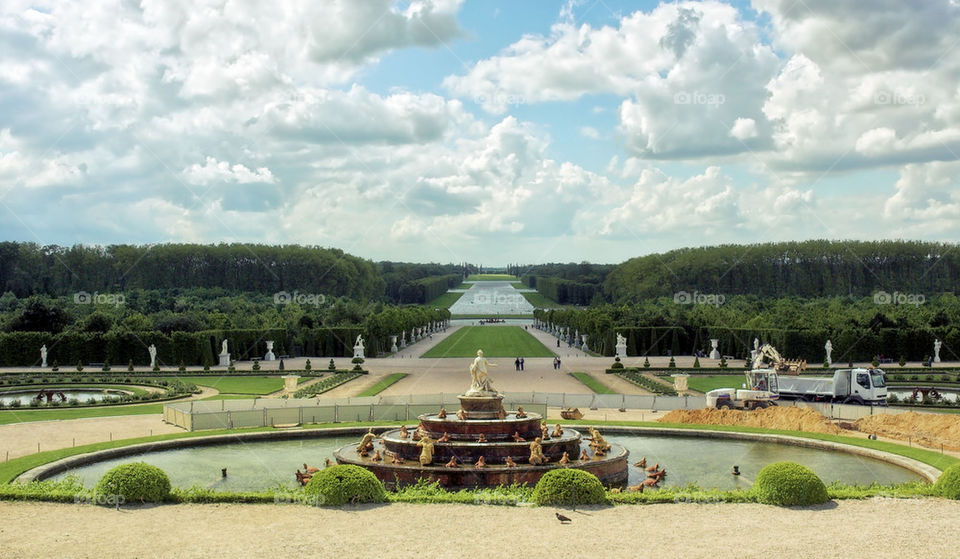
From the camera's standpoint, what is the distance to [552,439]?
23234mm

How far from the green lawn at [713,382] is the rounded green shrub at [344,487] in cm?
3301

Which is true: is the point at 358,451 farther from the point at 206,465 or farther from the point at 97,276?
the point at 97,276

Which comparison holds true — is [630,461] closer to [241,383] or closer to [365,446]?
[365,446]

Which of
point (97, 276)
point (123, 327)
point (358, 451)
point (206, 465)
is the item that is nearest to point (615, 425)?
point (358, 451)

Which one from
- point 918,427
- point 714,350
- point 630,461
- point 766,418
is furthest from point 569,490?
point 714,350

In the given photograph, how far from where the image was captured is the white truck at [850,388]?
38656mm

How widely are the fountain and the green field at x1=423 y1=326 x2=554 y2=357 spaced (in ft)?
159

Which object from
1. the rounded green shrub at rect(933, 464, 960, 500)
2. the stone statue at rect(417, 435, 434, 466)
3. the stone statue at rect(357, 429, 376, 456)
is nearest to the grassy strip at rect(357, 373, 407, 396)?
the stone statue at rect(357, 429, 376, 456)

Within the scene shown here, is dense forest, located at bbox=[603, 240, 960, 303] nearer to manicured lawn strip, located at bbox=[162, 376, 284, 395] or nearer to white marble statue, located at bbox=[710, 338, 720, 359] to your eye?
white marble statue, located at bbox=[710, 338, 720, 359]

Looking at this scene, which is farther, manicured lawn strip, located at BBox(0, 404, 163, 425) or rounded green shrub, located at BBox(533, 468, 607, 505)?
manicured lawn strip, located at BBox(0, 404, 163, 425)

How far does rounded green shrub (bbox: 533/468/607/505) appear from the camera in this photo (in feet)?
57.1

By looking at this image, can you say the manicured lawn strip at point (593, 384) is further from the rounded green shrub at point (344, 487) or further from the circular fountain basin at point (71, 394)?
the rounded green shrub at point (344, 487)

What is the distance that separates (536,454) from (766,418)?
43.6ft

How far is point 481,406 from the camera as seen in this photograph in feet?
78.3
